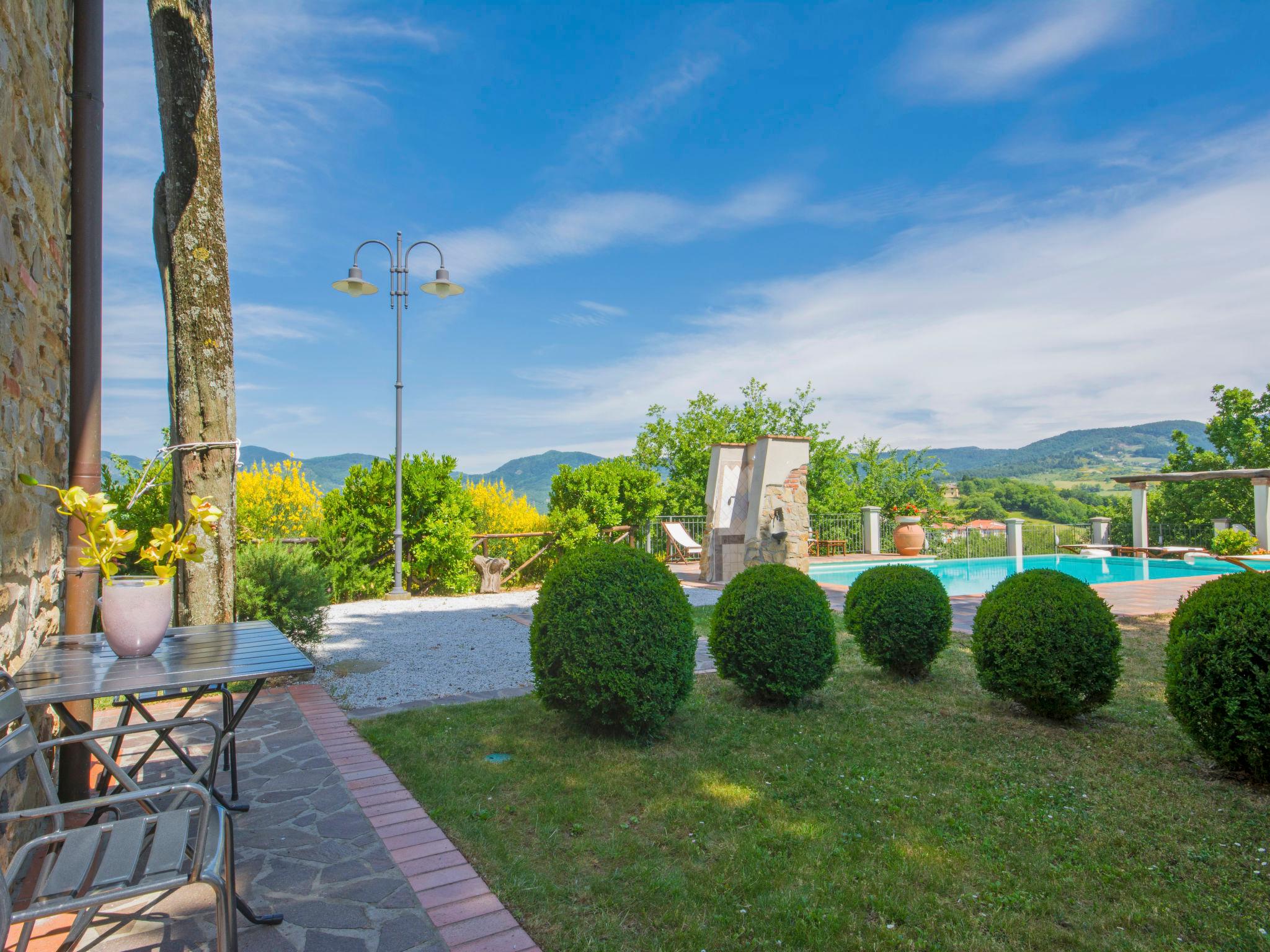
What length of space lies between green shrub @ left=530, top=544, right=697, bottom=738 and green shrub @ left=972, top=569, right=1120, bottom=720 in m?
2.02

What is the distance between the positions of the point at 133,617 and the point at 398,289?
938cm

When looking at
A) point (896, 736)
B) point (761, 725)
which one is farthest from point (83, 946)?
point (896, 736)

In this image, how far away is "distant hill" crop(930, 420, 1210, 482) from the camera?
222 ft

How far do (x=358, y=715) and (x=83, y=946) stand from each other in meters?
2.57

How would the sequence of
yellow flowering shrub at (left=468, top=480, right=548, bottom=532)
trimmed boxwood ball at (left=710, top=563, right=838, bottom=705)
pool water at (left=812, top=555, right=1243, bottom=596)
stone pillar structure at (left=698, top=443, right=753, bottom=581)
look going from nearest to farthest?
trimmed boxwood ball at (left=710, top=563, right=838, bottom=705), stone pillar structure at (left=698, top=443, right=753, bottom=581), yellow flowering shrub at (left=468, top=480, right=548, bottom=532), pool water at (left=812, top=555, right=1243, bottom=596)

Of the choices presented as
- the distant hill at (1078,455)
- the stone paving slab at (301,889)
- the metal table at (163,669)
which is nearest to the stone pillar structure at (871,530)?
the stone paving slab at (301,889)

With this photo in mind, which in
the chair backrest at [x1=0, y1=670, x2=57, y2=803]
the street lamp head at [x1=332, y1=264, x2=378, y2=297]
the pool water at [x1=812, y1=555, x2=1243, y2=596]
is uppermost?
the street lamp head at [x1=332, y1=264, x2=378, y2=297]

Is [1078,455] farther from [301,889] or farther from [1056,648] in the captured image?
[301,889]

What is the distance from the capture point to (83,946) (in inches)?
77.8

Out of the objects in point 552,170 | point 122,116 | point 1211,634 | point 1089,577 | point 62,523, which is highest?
point 552,170

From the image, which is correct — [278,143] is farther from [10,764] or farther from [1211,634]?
[1211,634]

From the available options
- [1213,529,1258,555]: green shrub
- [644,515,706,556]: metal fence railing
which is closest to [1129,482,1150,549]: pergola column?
[1213,529,1258,555]: green shrub

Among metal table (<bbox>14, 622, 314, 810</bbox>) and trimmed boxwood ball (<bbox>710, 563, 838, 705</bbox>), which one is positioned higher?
metal table (<bbox>14, 622, 314, 810</bbox>)

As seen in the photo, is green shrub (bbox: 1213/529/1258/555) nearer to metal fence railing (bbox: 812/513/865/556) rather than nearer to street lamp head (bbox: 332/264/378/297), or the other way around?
metal fence railing (bbox: 812/513/865/556)
